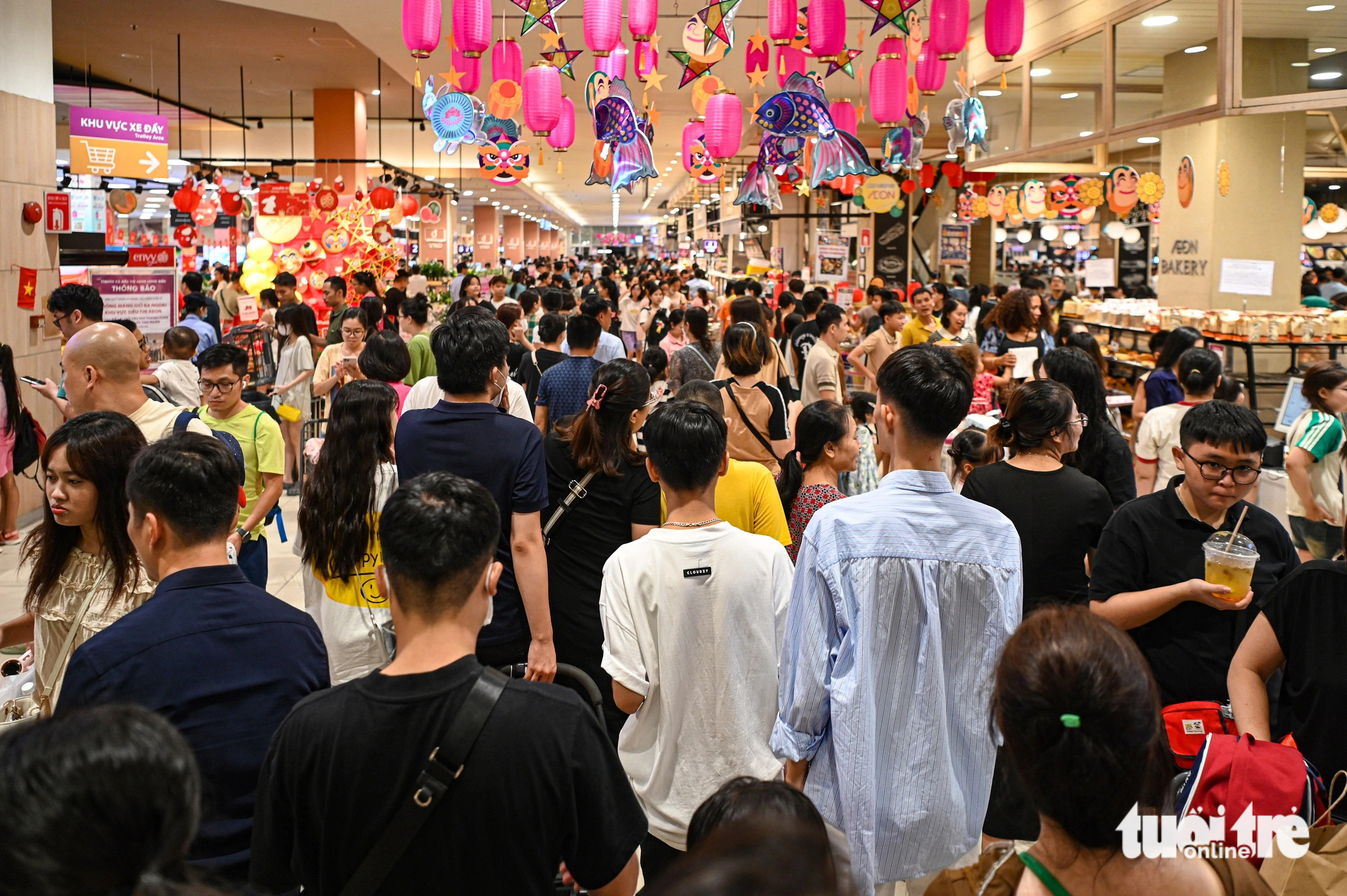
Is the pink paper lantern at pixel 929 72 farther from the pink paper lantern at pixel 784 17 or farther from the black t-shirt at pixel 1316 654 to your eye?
the black t-shirt at pixel 1316 654

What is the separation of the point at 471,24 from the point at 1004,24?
3.40 meters

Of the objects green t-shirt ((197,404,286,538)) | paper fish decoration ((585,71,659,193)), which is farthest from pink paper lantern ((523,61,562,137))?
green t-shirt ((197,404,286,538))

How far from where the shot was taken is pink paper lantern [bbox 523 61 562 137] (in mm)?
7723

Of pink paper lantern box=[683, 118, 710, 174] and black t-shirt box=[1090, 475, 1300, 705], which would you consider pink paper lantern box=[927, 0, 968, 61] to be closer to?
pink paper lantern box=[683, 118, 710, 174]

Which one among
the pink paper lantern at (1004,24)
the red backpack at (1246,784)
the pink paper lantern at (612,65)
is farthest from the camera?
the pink paper lantern at (612,65)

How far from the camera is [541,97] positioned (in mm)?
7727

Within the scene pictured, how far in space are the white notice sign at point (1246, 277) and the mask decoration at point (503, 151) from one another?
268 inches

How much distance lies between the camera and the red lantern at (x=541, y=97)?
772cm

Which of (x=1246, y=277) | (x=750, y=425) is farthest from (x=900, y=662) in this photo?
(x=1246, y=277)

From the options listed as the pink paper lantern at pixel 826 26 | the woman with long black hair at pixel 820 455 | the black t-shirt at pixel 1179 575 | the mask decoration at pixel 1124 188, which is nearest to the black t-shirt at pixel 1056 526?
the black t-shirt at pixel 1179 575

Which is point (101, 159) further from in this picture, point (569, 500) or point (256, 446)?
point (569, 500)

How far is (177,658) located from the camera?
1866 millimetres

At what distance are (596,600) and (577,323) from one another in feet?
8.90

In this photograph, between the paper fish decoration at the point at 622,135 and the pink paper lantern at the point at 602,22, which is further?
the paper fish decoration at the point at 622,135
